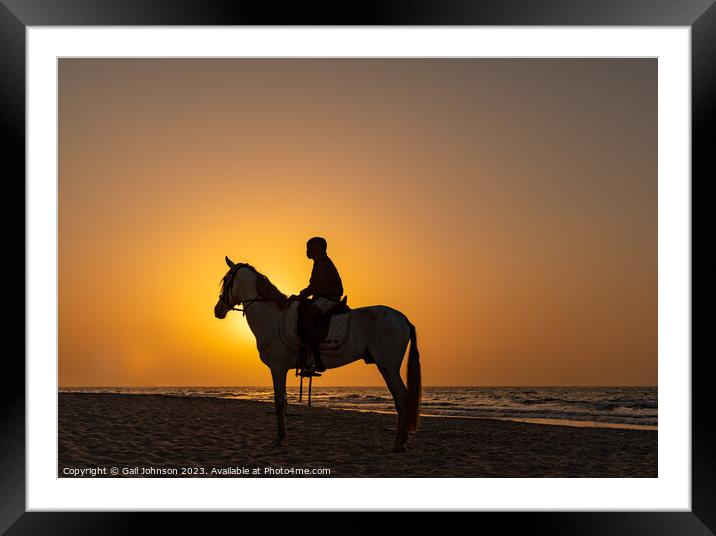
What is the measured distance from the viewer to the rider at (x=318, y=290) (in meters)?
7.64

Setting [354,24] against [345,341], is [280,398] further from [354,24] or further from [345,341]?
[354,24]

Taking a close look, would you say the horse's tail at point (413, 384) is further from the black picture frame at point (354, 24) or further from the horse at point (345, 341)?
the black picture frame at point (354, 24)

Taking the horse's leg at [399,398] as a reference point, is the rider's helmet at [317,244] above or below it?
above

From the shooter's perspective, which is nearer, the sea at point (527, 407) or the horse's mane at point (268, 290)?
the horse's mane at point (268, 290)

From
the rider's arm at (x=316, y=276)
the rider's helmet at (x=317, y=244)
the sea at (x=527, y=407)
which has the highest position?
the rider's helmet at (x=317, y=244)

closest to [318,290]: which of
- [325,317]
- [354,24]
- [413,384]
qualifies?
[325,317]

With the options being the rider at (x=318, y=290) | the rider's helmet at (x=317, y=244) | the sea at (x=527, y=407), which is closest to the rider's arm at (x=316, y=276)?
the rider at (x=318, y=290)

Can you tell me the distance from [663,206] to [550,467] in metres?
4.20

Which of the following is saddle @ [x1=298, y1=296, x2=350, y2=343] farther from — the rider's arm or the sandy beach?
the sandy beach

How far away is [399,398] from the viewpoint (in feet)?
25.3

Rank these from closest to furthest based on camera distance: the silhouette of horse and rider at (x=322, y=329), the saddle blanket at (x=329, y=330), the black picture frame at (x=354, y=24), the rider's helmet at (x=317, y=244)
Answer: the black picture frame at (x=354, y=24) → the rider's helmet at (x=317, y=244) → the silhouette of horse and rider at (x=322, y=329) → the saddle blanket at (x=329, y=330)

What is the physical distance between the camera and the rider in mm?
7641

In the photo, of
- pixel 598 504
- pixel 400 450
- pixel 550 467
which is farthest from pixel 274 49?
pixel 550 467

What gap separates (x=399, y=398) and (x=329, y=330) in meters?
1.11
